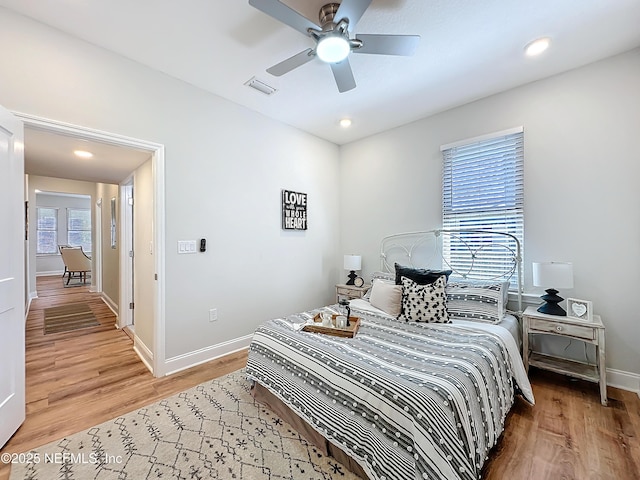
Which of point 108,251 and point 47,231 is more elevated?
point 47,231

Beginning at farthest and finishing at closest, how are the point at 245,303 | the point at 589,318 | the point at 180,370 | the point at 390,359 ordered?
1. the point at 245,303
2. the point at 180,370
3. the point at 589,318
4. the point at 390,359

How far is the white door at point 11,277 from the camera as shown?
179 cm

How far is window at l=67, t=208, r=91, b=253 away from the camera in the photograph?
9211 millimetres

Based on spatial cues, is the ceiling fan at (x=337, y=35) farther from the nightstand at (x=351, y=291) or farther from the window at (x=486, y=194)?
the nightstand at (x=351, y=291)

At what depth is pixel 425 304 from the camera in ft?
8.14

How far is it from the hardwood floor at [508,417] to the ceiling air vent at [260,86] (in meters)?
2.96

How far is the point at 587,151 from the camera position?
99.1 inches

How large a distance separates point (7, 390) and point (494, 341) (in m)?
3.44

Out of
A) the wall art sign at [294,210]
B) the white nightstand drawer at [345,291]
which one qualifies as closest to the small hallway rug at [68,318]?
the wall art sign at [294,210]

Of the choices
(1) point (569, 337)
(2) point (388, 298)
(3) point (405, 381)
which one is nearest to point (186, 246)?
(2) point (388, 298)

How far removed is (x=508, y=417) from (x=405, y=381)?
1.30 m

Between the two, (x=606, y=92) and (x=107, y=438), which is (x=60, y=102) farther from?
(x=606, y=92)

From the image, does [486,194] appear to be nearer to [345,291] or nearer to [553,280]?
[553,280]

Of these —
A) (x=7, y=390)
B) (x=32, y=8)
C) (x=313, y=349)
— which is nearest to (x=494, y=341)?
(x=313, y=349)
